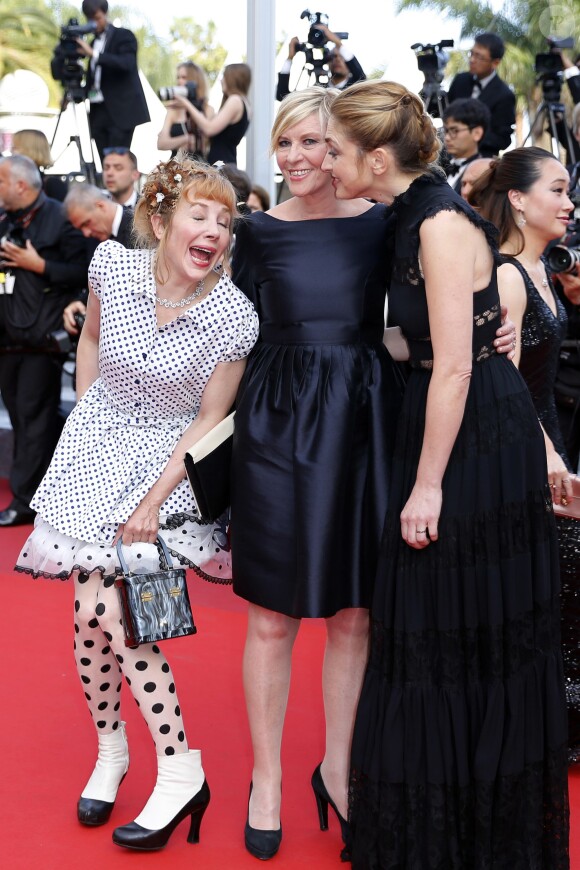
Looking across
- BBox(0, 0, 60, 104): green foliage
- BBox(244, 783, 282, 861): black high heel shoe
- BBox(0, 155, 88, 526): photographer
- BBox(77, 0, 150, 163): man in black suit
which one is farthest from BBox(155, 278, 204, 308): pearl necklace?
BBox(0, 0, 60, 104): green foliage

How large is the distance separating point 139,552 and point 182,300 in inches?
21.8

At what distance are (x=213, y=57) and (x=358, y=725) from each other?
579 centimetres

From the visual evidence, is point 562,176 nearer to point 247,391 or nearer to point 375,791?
point 247,391

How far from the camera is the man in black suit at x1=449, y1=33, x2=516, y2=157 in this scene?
591 centimetres

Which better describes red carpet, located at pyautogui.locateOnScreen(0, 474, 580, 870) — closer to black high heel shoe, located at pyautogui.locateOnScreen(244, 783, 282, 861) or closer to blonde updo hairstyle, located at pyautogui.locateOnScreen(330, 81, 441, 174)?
black high heel shoe, located at pyautogui.locateOnScreen(244, 783, 282, 861)

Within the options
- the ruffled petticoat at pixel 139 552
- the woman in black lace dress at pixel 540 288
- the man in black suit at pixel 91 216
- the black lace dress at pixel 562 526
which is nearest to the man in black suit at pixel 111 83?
the man in black suit at pixel 91 216

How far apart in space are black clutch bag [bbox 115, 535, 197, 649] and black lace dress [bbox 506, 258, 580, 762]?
3.24 feet

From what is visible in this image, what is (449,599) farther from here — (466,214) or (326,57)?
(326,57)

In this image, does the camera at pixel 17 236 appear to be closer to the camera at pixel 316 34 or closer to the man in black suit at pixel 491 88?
the camera at pixel 316 34

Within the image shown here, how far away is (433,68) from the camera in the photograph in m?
5.98

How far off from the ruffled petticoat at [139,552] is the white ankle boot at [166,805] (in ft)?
1.37

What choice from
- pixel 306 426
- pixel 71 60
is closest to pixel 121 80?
pixel 71 60

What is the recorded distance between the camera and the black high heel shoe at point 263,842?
2395 mm

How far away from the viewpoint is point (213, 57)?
7117 millimetres
